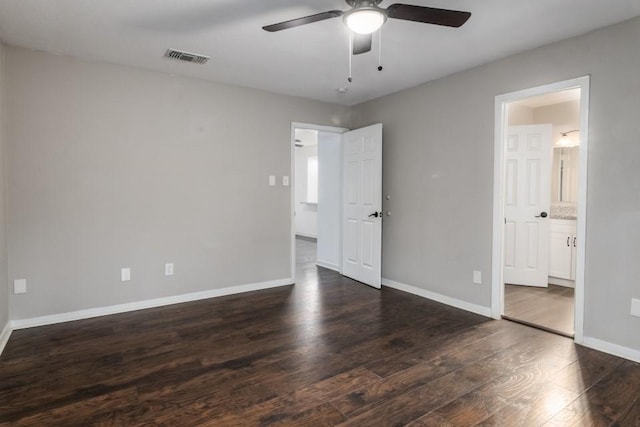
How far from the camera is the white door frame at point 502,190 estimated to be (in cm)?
278

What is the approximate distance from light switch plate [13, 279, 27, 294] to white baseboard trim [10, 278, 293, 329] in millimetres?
253

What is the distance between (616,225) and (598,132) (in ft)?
2.34

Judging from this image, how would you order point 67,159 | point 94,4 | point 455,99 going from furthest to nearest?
point 455,99
point 67,159
point 94,4

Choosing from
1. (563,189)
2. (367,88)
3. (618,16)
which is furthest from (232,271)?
(563,189)

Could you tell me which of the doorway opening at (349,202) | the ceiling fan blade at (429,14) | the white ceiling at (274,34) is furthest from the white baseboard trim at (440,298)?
the ceiling fan blade at (429,14)

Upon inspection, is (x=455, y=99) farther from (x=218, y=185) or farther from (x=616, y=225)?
(x=218, y=185)

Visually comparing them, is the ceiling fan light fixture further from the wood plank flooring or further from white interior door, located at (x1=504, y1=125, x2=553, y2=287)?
white interior door, located at (x1=504, y1=125, x2=553, y2=287)

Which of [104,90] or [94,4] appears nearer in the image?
[94,4]

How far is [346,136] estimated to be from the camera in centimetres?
494

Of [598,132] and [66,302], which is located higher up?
[598,132]

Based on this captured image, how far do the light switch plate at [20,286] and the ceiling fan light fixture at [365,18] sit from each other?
134 inches

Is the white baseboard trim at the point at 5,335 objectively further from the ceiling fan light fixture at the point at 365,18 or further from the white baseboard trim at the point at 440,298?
the white baseboard trim at the point at 440,298

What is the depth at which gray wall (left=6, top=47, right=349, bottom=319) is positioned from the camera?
3131 mm

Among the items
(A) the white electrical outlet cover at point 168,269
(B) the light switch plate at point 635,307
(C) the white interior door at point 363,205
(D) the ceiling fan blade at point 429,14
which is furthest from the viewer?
(C) the white interior door at point 363,205
